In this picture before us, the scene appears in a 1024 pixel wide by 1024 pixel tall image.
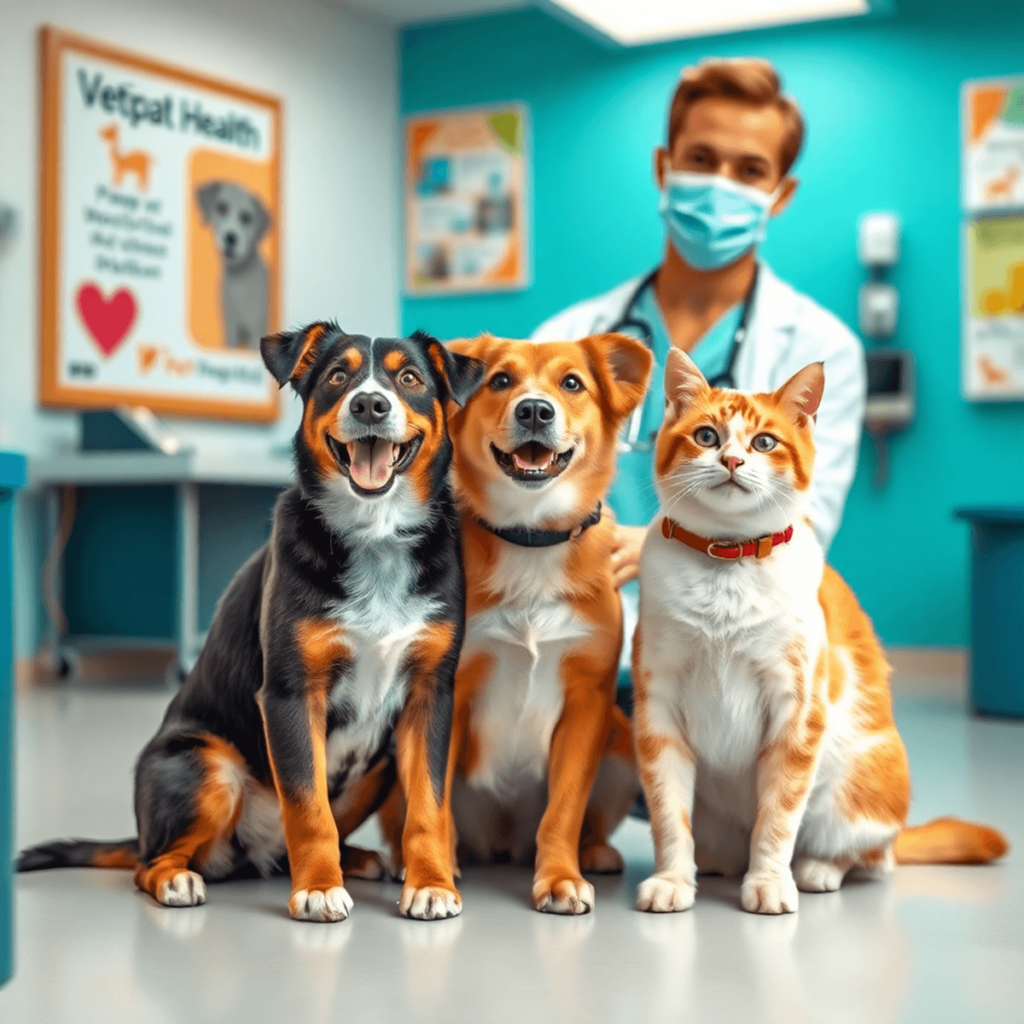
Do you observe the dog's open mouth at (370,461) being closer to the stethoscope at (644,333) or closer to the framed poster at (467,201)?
the stethoscope at (644,333)

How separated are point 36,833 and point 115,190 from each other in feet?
12.3

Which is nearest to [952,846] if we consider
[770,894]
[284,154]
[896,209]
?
[770,894]

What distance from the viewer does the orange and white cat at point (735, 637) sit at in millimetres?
1791

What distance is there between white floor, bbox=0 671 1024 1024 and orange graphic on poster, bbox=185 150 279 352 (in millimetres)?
4230

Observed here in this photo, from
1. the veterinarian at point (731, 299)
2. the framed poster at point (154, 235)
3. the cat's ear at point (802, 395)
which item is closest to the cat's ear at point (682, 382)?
the cat's ear at point (802, 395)

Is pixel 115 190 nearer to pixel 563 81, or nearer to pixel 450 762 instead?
pixel 563 81

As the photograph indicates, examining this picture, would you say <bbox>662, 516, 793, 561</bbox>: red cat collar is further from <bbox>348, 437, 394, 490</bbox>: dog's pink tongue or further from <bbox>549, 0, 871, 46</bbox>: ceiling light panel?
<bbox>549, 0, 871, 46</bbox>: ceiling light panel

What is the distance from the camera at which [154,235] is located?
5.72m

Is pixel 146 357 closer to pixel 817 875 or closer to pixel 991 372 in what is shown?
pixel 991 372

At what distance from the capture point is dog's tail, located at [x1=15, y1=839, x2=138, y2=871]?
204cm

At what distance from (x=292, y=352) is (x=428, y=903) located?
761 millimetres

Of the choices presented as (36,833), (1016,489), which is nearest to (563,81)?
(1016,489)

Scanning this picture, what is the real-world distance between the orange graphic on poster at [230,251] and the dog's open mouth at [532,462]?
434 centimetres

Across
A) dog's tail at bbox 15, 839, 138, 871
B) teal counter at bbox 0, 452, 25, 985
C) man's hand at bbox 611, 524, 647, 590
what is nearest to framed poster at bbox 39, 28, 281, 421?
dog's tail at bbox 15, 839, 138, 871
